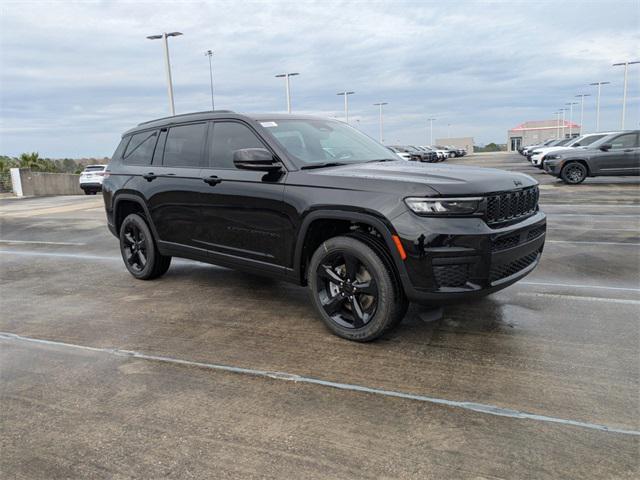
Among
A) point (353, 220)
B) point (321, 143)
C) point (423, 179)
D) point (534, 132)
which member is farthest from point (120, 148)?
point (534, 132)

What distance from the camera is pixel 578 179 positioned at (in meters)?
18.2

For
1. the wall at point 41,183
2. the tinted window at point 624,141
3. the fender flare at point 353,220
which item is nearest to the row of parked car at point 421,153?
the tinted window at point 624,141

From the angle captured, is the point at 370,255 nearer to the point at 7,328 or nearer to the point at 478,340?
the point at 478,340

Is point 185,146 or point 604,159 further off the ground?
point 185,146

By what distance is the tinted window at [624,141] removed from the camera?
17422 mm

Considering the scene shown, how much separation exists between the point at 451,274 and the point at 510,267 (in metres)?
0.58

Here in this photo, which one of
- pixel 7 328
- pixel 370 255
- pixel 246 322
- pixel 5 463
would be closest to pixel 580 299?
pixel 370 255

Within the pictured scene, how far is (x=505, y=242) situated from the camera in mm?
3824

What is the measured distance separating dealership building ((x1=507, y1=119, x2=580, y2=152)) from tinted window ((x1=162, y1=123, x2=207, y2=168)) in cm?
11357

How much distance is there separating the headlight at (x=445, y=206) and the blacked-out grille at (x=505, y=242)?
0.29 m

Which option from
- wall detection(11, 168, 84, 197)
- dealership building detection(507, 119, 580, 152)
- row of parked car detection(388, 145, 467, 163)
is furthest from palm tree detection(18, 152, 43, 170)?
dealership building detection(507, 119, 580, 152)

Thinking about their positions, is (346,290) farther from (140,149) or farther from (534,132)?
(534,132)

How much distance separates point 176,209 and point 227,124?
1108 mm

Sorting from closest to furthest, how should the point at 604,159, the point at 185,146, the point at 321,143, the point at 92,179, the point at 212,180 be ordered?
1. the point at 321,143
2. the point at 212,180
3. the point at 185,146
4. the point at 604,159
5. the point at 92,179
